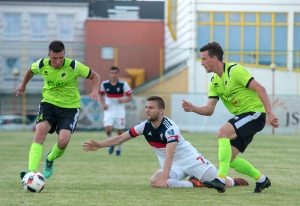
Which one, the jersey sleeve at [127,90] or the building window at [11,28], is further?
the building window at [11,28]

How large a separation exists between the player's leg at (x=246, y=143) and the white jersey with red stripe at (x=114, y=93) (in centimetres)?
832

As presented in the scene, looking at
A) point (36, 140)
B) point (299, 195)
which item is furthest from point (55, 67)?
point (299, 195)

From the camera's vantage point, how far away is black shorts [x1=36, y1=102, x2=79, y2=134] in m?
9.48

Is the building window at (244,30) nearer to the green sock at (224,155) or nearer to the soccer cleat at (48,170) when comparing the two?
the soccer cleat at (48,170)

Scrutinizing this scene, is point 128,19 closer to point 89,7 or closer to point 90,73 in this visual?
point 89,7

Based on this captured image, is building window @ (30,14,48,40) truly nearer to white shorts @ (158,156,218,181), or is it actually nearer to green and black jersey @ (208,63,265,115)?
white shorts @ (158,156,218,181)

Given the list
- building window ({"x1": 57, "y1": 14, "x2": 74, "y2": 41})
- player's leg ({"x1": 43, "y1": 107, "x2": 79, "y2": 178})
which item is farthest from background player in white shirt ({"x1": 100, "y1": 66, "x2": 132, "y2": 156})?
building window ({"x1": 57, "y1": 14, "x2": 74, "y2": 41})

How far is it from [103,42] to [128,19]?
207 cm

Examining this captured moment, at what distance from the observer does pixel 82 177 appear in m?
10.5

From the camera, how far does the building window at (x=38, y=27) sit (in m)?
45.7

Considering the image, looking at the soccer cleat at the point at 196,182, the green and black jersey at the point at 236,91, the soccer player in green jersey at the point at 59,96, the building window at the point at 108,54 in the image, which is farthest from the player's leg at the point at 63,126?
the building window at the point at 108,54

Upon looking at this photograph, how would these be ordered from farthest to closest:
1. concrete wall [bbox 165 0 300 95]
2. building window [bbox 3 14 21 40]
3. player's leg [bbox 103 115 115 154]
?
building window [bbox 3 14 21 40], concrete wall [bbox 165 0 300 95], player's leg [bbox 103 115 115 154]

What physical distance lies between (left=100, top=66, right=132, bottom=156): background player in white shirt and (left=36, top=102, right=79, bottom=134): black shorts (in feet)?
22.2

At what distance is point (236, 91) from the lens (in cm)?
827
